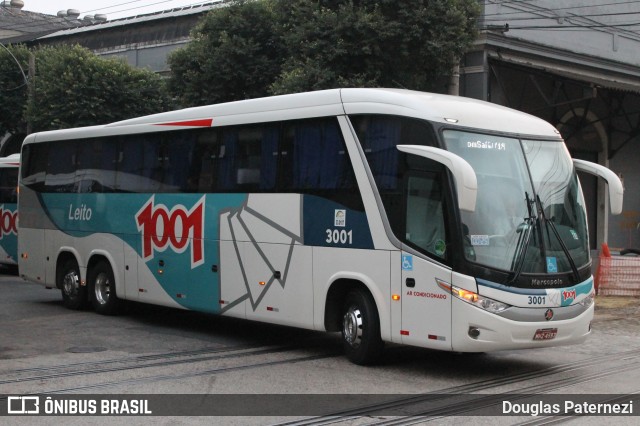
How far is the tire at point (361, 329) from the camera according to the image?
37.5 feet

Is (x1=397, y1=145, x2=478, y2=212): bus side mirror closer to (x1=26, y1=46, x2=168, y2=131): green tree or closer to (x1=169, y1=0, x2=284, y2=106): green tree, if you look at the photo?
(x1=169, y1=0, x2=284, y2=106): green tree

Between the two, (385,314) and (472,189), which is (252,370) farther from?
(472,189)

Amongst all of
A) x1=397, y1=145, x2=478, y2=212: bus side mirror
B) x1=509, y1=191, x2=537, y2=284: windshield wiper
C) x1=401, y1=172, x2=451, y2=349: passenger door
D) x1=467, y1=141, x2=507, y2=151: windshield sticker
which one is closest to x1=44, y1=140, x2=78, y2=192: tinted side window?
x1=401, y1=172, x2=451, y2=349: passenger door

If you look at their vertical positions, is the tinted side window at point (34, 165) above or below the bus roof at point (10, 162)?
below

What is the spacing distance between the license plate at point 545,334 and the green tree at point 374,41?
13555 mm

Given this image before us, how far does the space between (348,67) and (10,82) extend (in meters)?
20.6

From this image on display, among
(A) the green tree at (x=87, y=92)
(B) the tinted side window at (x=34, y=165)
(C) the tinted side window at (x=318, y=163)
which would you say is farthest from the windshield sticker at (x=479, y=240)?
(A) the green tree at (x=87, y=92)

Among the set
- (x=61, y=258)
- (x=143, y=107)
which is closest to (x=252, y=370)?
(x=61, y=258)

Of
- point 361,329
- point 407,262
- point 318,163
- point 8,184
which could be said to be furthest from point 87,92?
point 407,262

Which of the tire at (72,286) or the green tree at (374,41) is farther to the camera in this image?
the green tree at (374,41)

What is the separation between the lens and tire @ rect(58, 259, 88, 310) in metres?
17.2

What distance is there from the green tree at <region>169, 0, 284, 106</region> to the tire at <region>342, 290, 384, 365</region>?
17193 millimetres

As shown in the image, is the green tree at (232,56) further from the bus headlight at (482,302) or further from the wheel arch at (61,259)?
the bus headlight at (482,302)

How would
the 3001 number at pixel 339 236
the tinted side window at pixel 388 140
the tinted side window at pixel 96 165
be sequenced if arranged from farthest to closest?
the tinted side window at pixel 96 165 → the 3001 number at pixel 339 236 → the tinted side window at pixel 388 140
